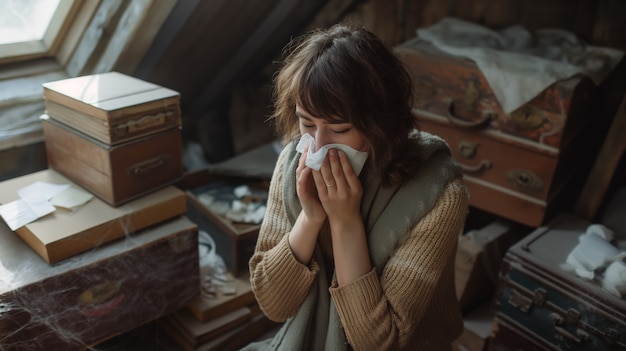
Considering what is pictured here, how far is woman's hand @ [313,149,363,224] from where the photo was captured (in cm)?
100

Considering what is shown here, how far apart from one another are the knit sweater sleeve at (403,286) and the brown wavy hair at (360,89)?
0.11m

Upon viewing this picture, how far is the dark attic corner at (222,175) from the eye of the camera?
129 centimetres

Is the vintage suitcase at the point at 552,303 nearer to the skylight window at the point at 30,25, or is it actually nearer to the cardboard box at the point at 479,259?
the cardboard box at the point at 479,259

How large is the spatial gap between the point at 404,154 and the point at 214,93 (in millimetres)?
Result: 1521

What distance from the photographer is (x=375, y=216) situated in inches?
42.4

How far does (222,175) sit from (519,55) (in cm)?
116

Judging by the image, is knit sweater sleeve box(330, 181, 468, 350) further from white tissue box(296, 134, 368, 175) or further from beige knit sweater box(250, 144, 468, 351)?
white tissue box(296, 134, 368, 175)

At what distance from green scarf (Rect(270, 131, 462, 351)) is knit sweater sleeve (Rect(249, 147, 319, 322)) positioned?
0.10ft

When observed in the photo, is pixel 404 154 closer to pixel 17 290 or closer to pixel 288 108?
pixel 288 108

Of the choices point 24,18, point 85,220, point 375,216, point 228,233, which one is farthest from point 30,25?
point 375,216

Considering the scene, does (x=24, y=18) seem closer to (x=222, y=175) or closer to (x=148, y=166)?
(x=148, y=166)

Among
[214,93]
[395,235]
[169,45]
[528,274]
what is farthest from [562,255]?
[214,93]

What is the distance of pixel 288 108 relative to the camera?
3.63ft

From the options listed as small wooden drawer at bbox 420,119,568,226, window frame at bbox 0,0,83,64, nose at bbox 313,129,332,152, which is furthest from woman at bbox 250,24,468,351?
window frame at bbox 0,0,83,64
